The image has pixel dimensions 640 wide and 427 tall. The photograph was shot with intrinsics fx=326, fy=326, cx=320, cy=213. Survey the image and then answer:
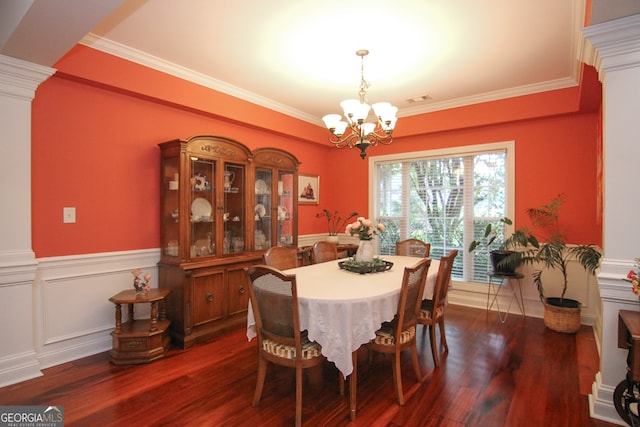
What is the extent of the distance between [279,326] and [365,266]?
990mm

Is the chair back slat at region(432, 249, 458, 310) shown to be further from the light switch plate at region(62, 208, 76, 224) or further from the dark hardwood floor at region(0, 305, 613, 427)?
the light switch plate at region(62, 208, 76, 224)

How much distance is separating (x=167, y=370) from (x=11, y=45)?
100 inches

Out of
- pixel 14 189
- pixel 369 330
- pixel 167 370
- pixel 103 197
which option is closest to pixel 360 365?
pixel 369 330

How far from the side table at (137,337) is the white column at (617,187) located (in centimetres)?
323

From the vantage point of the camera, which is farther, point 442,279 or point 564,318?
Answer: point 564,318

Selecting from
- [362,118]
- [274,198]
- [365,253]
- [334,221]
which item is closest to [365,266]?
[365,253]

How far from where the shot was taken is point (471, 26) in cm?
256

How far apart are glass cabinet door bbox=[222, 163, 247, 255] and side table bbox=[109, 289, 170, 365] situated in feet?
2.95

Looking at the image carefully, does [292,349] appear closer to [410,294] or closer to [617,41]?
[410,294]

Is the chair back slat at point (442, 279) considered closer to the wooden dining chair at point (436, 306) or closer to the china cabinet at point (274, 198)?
the wooden dining chair at point (436, 306)

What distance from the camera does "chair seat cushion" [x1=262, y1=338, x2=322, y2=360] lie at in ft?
6.56

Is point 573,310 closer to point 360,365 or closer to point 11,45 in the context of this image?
point 360,365

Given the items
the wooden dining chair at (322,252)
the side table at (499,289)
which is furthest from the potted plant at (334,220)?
the side table at (499,289)

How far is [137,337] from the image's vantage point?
9.02ft
